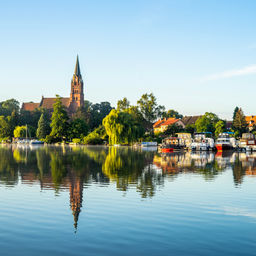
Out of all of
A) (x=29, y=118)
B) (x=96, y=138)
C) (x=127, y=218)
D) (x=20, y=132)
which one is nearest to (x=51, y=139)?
(x=96, y=138)

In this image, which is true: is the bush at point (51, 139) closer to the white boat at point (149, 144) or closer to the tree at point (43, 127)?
the tree at point (43, 127)

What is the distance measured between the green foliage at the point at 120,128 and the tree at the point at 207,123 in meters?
32.5

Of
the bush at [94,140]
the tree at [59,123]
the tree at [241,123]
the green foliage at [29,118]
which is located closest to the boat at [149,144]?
the bush at [94,140]

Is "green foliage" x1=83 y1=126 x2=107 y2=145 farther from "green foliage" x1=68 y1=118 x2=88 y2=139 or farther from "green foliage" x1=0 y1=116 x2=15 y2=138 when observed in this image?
"green foliage" x1=0 y1=116 x2=15 y2=138

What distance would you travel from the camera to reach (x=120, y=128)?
109812 millimetres

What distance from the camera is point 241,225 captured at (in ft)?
50.3

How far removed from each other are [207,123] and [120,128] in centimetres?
4163

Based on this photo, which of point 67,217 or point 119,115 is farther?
point 119,115

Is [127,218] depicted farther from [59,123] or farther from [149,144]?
[59,123]

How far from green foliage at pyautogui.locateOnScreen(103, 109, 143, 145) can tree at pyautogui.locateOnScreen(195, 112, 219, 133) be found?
32528 mm

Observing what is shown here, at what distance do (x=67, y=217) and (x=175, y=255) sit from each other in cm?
678

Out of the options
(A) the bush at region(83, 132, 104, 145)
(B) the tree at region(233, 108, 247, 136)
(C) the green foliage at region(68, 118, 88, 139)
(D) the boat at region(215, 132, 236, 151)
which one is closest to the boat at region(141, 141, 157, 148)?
(A) the bush at region(83, 132, 104, 145)

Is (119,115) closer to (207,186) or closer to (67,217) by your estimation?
(207,186)

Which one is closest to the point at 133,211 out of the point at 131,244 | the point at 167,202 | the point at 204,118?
the point at 167,202
